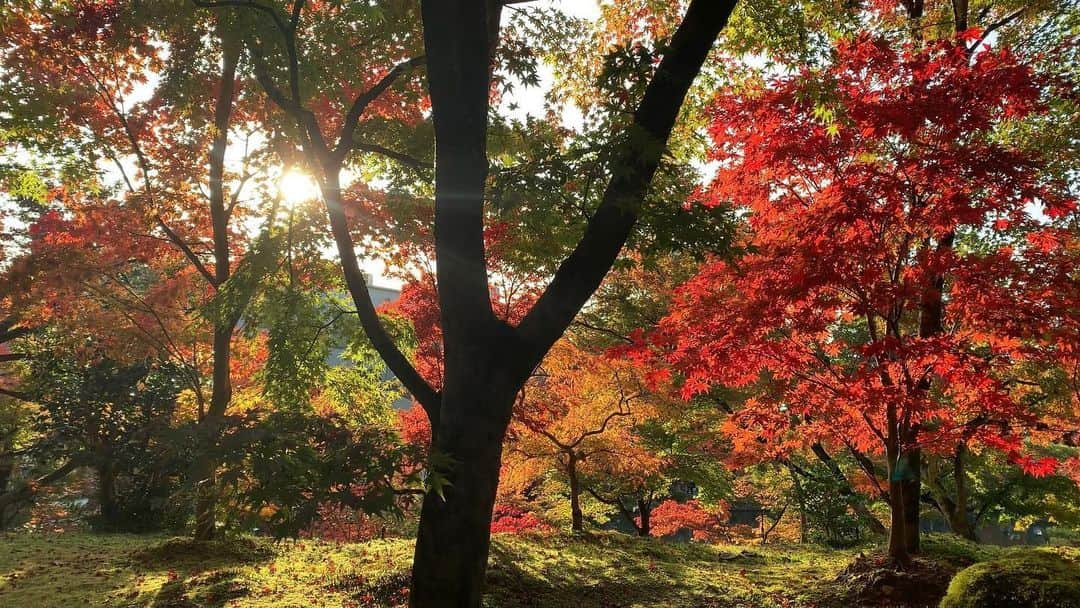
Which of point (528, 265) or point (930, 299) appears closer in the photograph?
point (930, 299)

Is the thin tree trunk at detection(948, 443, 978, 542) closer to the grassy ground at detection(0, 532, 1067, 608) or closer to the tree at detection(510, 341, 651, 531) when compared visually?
the grassy ground at detection(0, 532, 1067, 608)

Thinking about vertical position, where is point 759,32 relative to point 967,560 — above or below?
above

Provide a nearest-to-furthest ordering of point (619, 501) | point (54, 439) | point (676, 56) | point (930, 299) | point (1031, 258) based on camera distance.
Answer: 1. point (676, 56)
2. point (1031, 258)
3. point (930, 299)
4. point (54, 439)
5. point (619, 501)

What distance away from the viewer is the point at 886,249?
6758 mm

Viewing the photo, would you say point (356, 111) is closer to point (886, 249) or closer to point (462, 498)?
point (462, 498)

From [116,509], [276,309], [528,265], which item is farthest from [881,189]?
[116,509]

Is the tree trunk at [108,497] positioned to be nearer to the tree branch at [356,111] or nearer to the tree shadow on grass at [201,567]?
the tree shadow on grass at [201,567]

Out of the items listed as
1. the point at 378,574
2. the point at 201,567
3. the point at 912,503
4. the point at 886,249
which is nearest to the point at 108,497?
the point at 201,567

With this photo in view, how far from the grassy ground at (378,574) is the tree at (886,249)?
232cm

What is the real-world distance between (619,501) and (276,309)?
14.5m

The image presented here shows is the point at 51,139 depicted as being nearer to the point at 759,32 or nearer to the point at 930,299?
the point at 759,32

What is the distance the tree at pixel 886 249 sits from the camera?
19.9ft

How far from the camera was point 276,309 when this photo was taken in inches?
241

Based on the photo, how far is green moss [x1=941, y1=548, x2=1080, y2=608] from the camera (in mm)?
4180
